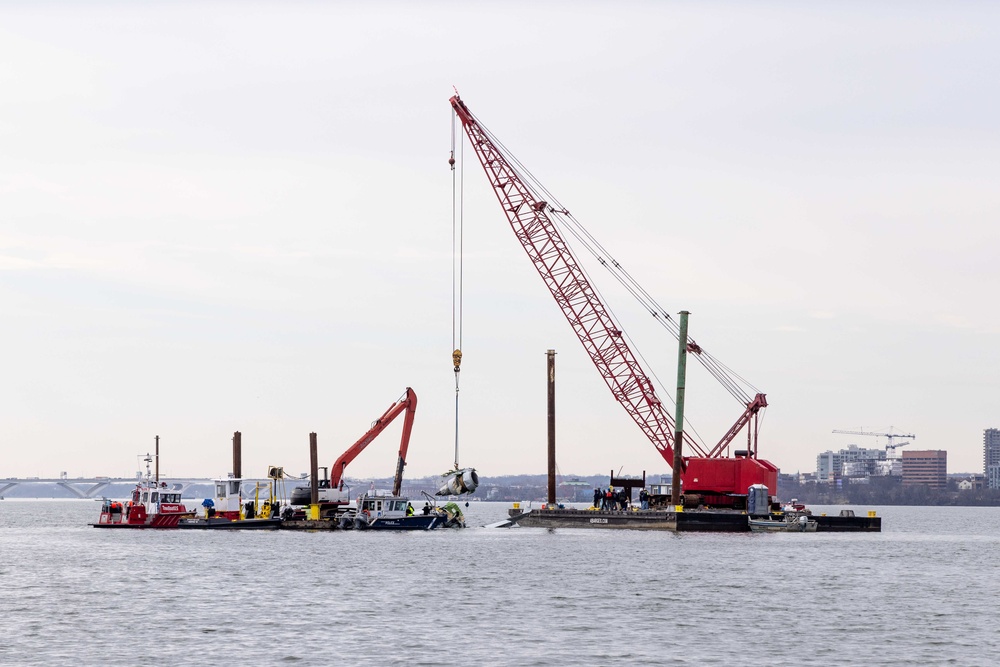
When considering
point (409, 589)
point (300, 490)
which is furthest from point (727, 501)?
point (409, 589)

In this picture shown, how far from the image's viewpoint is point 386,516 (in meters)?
109

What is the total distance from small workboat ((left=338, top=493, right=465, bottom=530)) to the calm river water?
15147 mm

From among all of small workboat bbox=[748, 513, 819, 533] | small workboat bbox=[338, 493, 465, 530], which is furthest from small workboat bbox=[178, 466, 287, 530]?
small workboat bbox=[748, 513, 819, 533]

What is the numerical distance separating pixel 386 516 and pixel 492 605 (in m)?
55.2

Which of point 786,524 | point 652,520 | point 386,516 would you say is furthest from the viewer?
point 786,524

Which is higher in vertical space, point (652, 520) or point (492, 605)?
point (492, 605)

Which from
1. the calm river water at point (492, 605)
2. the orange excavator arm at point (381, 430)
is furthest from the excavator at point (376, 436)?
the calm river water at point (492, 605)

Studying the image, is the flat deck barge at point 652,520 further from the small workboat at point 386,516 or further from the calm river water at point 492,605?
the calm river water at point 492,605

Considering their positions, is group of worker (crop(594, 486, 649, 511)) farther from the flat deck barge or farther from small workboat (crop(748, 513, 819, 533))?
small workboat (crop(748, 513, 819, 533))

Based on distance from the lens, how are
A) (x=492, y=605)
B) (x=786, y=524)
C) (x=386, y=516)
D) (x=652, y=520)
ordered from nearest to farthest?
(x=492, y=605), (x=386, y=516), (x=652, y=520), (x=786, y=524)

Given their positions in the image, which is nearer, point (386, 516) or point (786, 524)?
point (386, 516)

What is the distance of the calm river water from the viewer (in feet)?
139

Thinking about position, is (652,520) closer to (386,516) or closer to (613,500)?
(613,500)

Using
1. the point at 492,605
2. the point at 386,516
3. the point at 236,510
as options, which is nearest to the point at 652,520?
the point at 386,516
